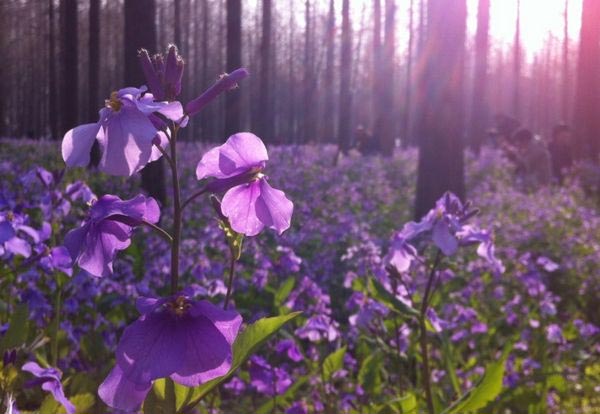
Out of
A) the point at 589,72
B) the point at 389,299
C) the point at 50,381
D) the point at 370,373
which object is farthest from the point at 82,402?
the point at 589,72

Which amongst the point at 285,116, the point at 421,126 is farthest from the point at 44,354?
the point at 285,116

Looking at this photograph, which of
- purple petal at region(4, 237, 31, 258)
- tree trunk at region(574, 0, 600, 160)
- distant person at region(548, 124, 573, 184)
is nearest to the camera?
purple petal at region(4, 237, 31, 258)

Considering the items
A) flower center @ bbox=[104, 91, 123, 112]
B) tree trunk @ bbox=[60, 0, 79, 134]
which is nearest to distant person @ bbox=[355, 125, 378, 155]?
tree trunk @ bbox=[60, 0, 79, 134]

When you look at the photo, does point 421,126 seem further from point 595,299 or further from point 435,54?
point 595,299

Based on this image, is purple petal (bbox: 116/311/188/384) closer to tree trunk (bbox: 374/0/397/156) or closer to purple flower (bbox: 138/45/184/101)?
purple flower (bbox: 138/45/184/101)

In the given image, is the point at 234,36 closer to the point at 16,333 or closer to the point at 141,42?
the point at 141,42

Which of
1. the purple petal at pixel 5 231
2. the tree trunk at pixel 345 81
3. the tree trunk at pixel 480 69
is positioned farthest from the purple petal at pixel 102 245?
the tree trunk at pixel 345 81
